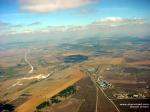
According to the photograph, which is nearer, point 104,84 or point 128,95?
point 128,95

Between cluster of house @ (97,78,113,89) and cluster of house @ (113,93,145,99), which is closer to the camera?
cluster of house @ (113,93,145,99)

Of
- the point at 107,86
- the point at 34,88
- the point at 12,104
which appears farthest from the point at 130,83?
the point at 12,104

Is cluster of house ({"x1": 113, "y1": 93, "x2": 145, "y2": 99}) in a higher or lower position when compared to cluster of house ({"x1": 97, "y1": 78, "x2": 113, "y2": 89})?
lower

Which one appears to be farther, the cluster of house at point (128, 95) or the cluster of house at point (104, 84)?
the cluster of house at point (104, 84)

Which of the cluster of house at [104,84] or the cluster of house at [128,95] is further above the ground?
the cluster of house at [104,84]

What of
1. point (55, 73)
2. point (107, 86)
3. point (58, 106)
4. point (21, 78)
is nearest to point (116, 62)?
point (55, 73)

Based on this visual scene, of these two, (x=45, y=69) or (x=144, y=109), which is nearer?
(x=144, y=109)

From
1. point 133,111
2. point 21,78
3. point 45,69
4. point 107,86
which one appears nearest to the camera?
point 133,111

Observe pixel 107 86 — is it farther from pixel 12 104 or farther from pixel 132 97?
pixel 12 104

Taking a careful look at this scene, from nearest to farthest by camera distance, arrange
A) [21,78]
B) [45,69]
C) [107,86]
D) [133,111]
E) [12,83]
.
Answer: [133,111] → [107,86] → [12,83] → [21,78] → [45,69]

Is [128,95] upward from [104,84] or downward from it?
downward
